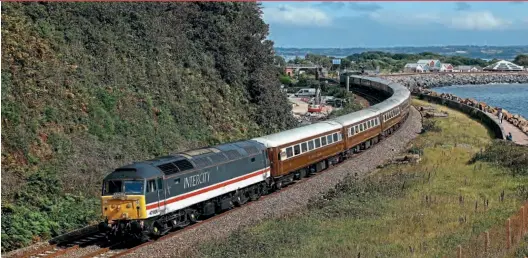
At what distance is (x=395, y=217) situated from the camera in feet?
78.5

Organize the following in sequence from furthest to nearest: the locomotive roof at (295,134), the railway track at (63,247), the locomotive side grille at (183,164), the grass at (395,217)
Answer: the locomotive roof at (295,134) → the locomotive side grille at (183,164) → the railway track at (63,247) → the grass at (395,217)

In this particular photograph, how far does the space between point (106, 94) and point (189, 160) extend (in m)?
11.5

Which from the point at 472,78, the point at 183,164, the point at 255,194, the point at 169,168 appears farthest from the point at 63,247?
the point at 472,78

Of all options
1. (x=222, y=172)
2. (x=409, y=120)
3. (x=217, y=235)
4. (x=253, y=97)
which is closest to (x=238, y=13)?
(x=253, y=97)

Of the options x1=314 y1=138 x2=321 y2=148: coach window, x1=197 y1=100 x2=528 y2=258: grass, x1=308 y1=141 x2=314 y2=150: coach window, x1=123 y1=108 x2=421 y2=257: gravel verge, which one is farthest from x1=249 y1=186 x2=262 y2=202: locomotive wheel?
x1=314 y1=138 x2=321 y2=148: coach window

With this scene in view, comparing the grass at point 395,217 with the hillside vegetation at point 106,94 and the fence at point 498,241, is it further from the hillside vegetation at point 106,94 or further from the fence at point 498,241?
the hillside vegetation at point 106,94

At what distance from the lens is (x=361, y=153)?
43.4 metres

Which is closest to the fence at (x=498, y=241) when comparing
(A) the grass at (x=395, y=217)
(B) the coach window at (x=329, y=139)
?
(A) the grass at (x=395, y=217)

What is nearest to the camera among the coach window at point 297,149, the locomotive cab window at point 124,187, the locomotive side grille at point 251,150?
the locomotive cab window at point 124,187

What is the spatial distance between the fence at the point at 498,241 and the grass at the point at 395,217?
1.90 ft

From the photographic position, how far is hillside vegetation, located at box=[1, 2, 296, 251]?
85.2ft

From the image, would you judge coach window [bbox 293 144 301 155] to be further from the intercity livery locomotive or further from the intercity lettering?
the intercity lettering

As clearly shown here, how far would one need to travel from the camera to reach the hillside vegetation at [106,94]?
25969mm

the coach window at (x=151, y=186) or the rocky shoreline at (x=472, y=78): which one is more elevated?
the coach window at (x=151, y=186)
